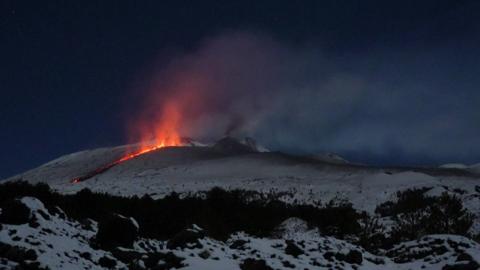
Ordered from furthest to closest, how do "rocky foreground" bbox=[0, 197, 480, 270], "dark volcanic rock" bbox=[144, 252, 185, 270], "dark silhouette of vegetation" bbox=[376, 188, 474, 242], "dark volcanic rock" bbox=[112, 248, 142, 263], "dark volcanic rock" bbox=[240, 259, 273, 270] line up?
"dark silhouette of vegetation" bbox=[376, 188, 474, 242], "dark volcanic rock" bbox=[240, 259, 273, 270], "dark volcanic rock" bbox=[144, 252, 185, 270], "dark volcanic rock" bbox=[112, 248, 142, 263], "rocky foreground" bbox=[0, 197, 480, 270]

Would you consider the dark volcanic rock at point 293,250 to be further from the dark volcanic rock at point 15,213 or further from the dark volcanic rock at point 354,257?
the dark volcanic rock at point 15,213

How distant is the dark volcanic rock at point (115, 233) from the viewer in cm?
1259

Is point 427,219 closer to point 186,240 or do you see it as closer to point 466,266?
point 466,266

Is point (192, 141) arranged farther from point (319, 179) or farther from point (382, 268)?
point (382, 268)

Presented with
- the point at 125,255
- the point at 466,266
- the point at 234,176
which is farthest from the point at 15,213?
the point at 234,176

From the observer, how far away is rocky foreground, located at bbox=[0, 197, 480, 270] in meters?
10.6

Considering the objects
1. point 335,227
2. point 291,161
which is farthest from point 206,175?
point 335,227

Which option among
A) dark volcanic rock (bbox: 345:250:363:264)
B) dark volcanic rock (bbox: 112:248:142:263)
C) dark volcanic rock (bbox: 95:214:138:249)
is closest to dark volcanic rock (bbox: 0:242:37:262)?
dark volcanic rock (bbox: 112:248:142:263)

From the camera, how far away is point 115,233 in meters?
12.7

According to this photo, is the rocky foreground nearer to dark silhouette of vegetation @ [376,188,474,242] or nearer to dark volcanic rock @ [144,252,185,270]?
dark volcanic rock @ [144,252,185,270]

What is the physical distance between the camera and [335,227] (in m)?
26.6

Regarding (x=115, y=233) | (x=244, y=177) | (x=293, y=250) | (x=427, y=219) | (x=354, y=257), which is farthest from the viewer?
(x=244, y=177)

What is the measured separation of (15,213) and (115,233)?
242cm

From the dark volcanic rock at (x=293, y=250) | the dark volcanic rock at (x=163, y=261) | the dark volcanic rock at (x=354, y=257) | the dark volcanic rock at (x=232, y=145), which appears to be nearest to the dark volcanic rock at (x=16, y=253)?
the dark volcanic rock at (x=163, y=261)
